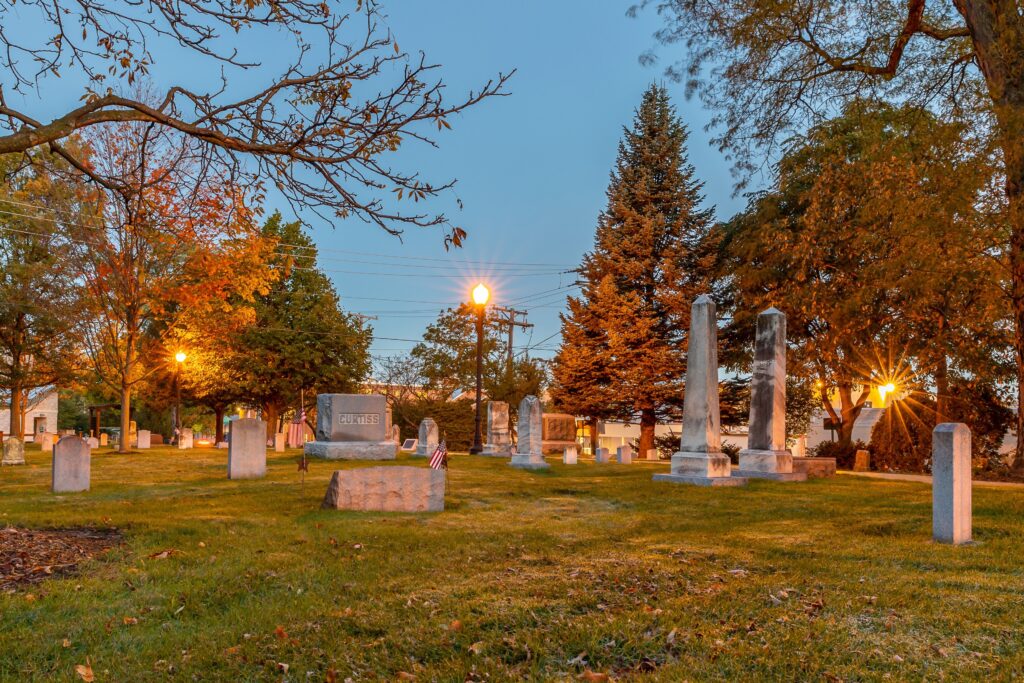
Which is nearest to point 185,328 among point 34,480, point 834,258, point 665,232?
point 34,480

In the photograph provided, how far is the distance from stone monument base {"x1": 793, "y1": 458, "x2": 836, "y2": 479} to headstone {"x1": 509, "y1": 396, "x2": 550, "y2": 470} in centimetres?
633

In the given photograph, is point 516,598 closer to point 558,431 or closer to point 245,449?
point 245,449

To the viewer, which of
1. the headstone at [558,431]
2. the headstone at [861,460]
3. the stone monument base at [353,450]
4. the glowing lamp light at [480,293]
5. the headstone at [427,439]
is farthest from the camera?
the headstone at [558,431]

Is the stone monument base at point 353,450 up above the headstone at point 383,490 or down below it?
below

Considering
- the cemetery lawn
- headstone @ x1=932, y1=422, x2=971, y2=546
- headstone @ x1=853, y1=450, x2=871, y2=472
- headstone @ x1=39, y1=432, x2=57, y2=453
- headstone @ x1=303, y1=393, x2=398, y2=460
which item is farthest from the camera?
headstone @ x1=39, y1=432, x2=57, y2=453

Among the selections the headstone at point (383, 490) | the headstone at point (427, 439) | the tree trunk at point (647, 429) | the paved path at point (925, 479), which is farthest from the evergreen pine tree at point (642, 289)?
the headstone at point (383, 490)

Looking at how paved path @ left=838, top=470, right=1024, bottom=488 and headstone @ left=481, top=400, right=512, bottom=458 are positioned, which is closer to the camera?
paved path @ left=838, top=470, right=1024, bottom=488

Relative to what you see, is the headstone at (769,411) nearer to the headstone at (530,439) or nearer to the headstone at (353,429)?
the headstone at (530,439)

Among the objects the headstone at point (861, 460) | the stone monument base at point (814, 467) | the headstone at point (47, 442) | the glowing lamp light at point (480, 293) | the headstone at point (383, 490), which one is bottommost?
the headstone at point (47, 442)

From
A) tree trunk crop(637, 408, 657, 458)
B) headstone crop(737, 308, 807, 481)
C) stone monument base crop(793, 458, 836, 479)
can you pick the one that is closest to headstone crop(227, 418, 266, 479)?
headstone crop(737, 308, 807, 481)

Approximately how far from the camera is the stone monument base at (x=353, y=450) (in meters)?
21.8

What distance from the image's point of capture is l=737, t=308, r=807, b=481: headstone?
16.8 metres

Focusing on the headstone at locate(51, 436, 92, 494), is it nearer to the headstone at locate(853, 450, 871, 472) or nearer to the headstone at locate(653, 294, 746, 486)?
the headstone at locate(653, 294, 746, 486)

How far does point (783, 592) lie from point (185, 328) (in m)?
30.4
